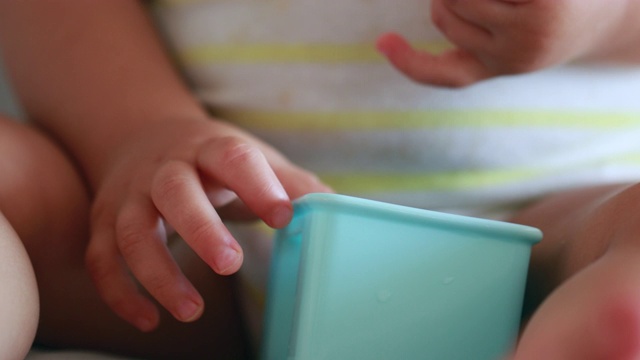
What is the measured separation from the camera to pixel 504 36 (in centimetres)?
43

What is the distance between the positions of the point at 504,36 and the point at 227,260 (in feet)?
0.60

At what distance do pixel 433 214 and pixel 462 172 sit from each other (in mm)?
266

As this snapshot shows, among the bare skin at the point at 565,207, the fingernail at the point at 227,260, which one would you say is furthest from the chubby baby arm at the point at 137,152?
the bare skin at the point at 565,207

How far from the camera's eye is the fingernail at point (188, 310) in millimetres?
426

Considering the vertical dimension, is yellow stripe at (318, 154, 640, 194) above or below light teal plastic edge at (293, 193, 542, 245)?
below

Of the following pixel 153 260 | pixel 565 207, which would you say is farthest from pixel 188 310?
pixel 565 207

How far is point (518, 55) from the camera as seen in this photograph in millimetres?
435

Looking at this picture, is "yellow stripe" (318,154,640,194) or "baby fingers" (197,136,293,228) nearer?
"baby fingers" (197,136,293,228)

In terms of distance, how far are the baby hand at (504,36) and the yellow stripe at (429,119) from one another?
0.35ft

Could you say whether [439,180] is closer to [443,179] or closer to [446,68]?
[443,179]

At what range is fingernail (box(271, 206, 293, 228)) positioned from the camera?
0.39 metres

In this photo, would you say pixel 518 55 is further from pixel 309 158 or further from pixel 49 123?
pixel 49 123

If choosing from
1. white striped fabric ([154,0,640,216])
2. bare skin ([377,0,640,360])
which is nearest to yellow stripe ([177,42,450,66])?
white striped fabric ([154,0,640,216])

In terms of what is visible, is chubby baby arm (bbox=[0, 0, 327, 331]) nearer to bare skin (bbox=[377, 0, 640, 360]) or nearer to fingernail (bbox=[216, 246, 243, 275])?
fingernail (bbox=[216, 246, 243, 275])
